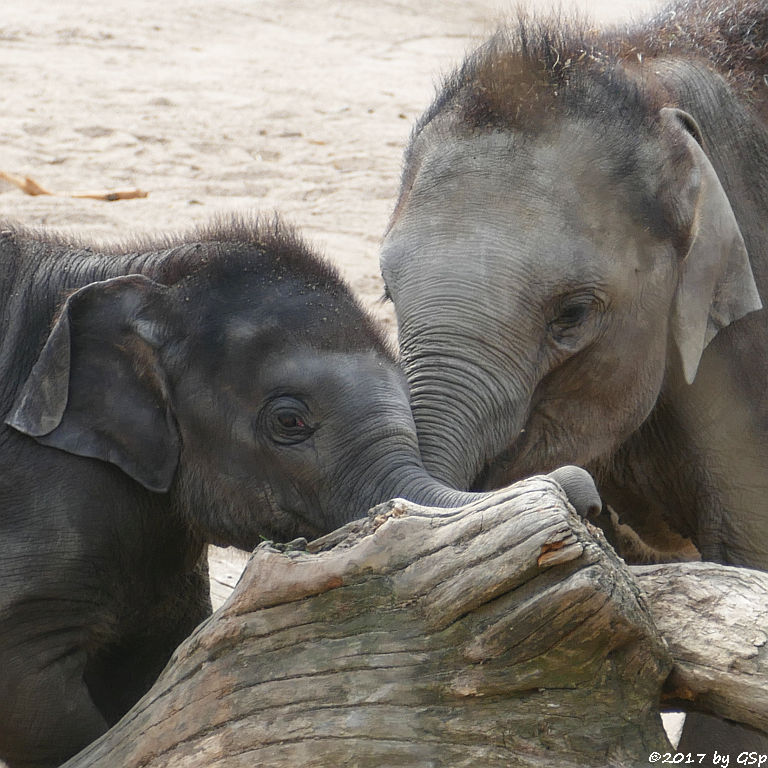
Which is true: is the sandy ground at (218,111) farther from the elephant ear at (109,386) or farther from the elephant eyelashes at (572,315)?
the elephant eyelashes at (572,315)

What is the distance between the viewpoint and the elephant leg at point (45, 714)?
292 centimetres

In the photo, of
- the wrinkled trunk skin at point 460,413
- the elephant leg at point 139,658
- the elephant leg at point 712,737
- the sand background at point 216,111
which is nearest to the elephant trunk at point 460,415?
the wrinkled trunk skin at point 460,413

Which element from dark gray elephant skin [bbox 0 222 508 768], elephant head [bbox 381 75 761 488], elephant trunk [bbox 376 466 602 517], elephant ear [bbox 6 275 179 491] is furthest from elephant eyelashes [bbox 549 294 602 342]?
elephant ear [bbox 6 275 179 491]

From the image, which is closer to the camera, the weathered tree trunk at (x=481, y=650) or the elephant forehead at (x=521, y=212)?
the weathered tree trunk at (x=481, y=650)

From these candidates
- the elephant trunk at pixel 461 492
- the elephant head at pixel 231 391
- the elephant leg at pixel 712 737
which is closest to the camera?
the elephant trunk at pixel 461 492

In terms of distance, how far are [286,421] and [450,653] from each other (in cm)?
92

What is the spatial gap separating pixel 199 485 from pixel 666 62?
66.5 inches

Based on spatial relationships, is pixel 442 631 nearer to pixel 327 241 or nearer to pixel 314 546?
pixel 314 546

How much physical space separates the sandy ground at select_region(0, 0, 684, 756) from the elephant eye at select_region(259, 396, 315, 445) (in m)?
1.45

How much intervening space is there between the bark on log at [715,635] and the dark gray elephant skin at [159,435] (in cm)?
72

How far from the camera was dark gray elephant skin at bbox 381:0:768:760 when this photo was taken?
3111 millimetres

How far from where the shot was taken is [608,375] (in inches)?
132

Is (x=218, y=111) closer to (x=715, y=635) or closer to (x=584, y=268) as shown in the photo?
(x=584, y=268)

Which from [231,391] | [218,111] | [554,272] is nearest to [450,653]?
[231,391]
